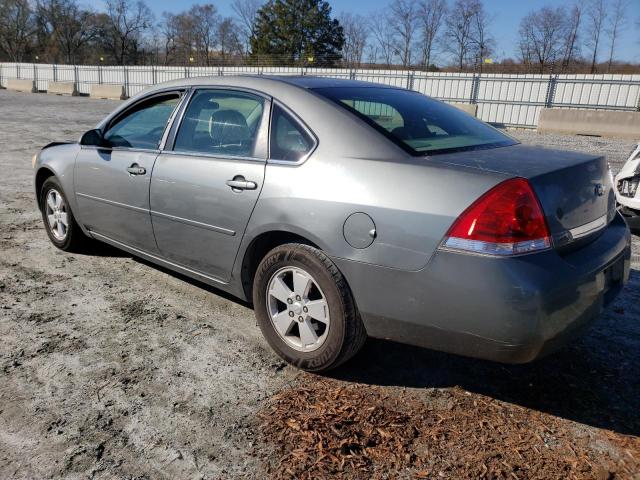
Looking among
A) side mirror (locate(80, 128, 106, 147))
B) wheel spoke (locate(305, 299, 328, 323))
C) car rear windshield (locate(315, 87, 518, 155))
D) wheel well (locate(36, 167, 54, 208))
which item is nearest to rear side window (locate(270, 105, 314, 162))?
car rear windshield (locate(315, 87, 518, 155))

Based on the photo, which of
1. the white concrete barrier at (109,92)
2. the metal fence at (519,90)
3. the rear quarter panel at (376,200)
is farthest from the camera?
the white concrete barrier at (109,92)

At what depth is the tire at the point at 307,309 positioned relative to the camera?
2656 mm

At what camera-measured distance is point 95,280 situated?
419 centimetres

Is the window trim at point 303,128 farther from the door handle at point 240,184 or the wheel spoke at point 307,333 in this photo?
the wheel spoke at point 307,333

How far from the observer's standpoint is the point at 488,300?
2.22 m

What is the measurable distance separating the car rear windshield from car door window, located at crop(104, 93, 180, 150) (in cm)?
131

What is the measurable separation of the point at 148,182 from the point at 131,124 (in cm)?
75

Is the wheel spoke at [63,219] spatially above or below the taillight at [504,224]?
below

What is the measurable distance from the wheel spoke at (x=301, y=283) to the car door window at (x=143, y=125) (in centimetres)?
158

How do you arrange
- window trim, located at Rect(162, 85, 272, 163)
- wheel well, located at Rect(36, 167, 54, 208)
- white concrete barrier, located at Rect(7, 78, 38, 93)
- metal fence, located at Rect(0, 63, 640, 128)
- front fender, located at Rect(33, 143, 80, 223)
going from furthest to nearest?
1. white concrete barrier, located at Rect(7, 78, 38, 93)
2. metal fence, located at Rect(0, 63, 640, 128)
3. wheel well, located at Rect(36, 167, 54, 208)
4. front fender, located at Rect(33, 143, 80, 223)
5. window trim, located at Rect(162, 85, 272, 163)

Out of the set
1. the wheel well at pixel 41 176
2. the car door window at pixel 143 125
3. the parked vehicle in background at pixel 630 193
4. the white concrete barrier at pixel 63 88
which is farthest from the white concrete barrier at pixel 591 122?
the white concrete barrier at pixel 63 88

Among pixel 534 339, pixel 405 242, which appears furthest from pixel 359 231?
pixel 534 339

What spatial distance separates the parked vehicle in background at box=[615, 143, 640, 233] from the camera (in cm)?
504

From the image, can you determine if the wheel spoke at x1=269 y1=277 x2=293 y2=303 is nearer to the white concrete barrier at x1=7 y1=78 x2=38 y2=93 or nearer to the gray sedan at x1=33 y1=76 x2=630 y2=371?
the gray sedan at x1=33 y1=76 x2=630 y2=371
